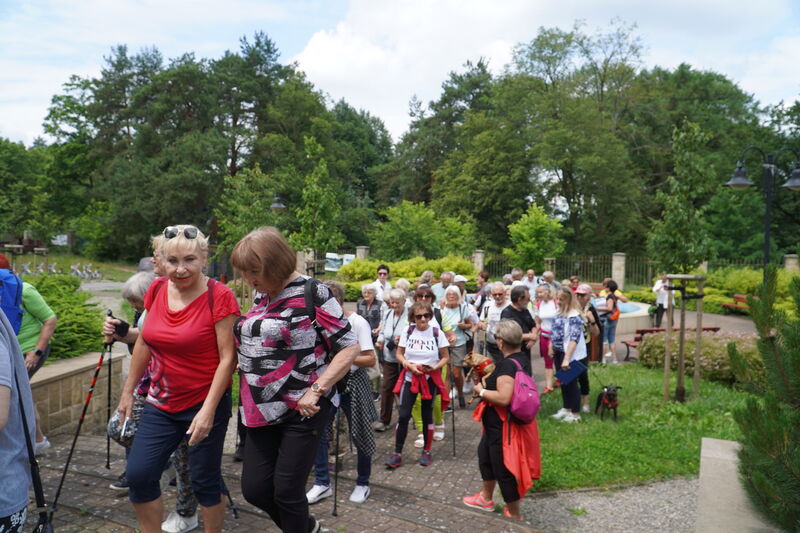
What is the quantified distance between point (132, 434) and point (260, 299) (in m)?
1.44

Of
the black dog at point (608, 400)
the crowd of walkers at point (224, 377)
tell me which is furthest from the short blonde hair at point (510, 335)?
the black dog at point (608, 400)

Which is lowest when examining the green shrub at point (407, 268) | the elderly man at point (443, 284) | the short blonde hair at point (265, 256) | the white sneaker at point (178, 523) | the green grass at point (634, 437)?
the green grass at point (634, 437)

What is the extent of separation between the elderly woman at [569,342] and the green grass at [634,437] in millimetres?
222

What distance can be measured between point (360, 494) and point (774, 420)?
2957mm

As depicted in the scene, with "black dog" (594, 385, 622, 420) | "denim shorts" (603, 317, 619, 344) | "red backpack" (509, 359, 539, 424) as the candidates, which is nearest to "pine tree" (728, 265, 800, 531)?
"red backpack" (509, 359, 539, 424)

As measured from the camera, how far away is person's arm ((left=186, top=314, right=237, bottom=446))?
3.10 metres

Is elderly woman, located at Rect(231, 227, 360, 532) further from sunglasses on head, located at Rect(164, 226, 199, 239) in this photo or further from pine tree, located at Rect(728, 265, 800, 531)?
pine tree, located at Rect(728, 265, 800, 531)

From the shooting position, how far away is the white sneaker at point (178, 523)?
386 centimetres

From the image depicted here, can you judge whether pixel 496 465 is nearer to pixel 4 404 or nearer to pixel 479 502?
pixel 479 502

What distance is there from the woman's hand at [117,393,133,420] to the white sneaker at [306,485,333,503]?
5.20ft

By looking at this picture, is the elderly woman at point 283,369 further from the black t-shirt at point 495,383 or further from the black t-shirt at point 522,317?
the black t-shirt at point 522,317

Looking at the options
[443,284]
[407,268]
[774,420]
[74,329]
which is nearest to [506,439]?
[774,420]

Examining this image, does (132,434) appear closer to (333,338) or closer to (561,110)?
(333,338)

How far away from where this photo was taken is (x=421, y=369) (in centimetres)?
616
